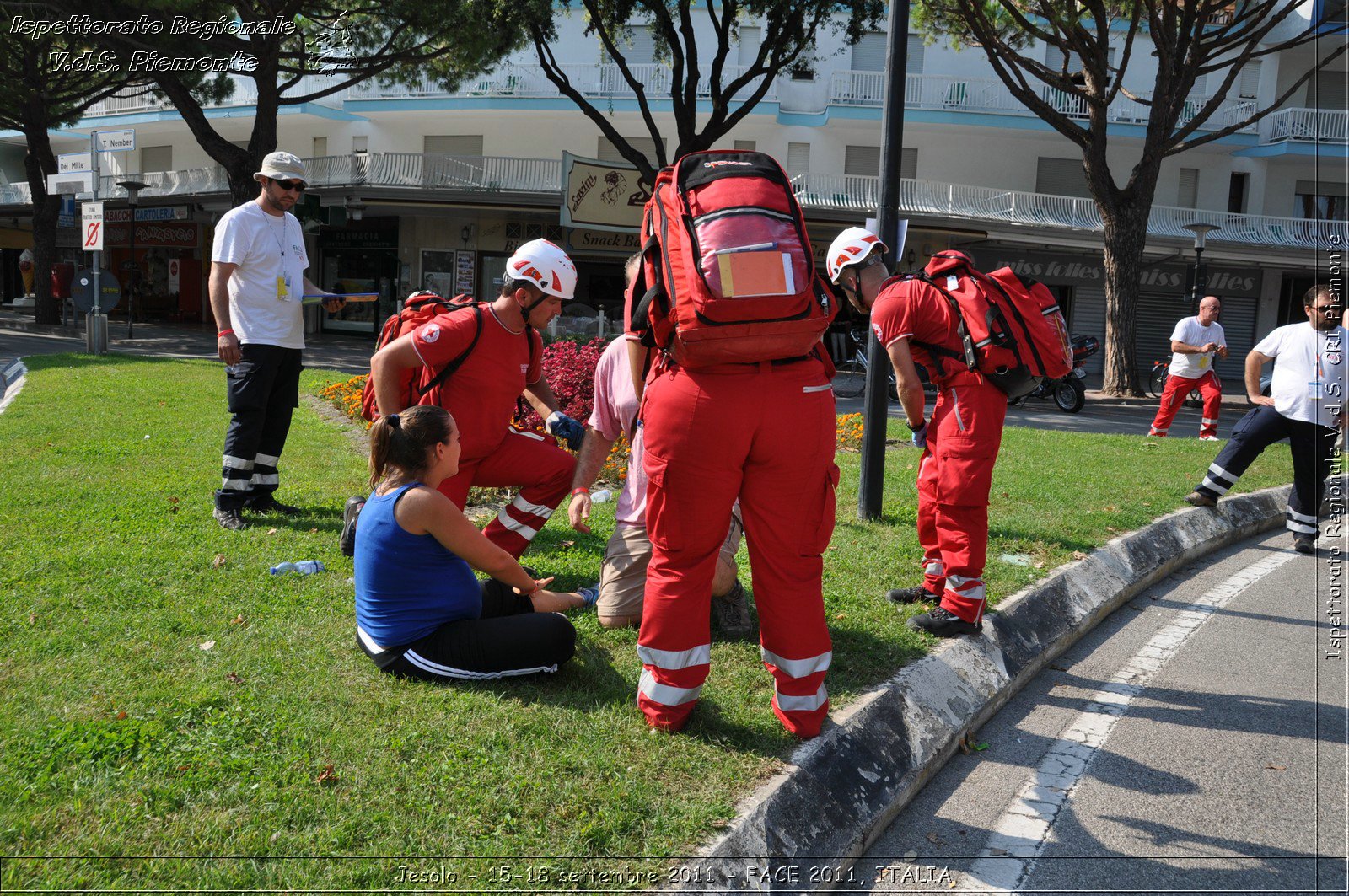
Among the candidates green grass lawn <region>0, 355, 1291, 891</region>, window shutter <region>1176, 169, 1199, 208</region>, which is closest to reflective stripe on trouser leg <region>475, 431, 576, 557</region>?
green grass lawn <region>0, 355, 1291, 891</region>

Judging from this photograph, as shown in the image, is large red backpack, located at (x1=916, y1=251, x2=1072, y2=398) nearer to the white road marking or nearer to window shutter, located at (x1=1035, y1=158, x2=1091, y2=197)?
the white road marking

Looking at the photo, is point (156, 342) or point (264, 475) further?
point (156, 342)

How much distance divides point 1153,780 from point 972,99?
1202 inches

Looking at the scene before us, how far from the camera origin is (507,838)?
279 cm

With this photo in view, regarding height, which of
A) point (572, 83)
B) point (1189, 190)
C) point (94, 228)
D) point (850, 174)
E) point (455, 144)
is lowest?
point (94, 228)

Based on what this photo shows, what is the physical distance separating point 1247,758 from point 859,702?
1.60 meters

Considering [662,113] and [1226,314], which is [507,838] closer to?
[662,113]

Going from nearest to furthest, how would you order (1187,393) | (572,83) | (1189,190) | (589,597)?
(589,597) → (1187,393) → (572,83) → (1189,190)

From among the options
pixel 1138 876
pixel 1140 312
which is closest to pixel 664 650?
pixel 1138 876

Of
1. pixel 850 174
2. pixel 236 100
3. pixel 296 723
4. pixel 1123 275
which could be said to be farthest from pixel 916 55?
pixel 296 723

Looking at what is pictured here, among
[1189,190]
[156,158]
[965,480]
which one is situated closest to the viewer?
[965,480]

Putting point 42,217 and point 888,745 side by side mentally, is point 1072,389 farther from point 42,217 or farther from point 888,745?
point 42,217

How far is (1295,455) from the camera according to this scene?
300 inches

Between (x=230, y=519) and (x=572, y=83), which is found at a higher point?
(x=572, y=83)
